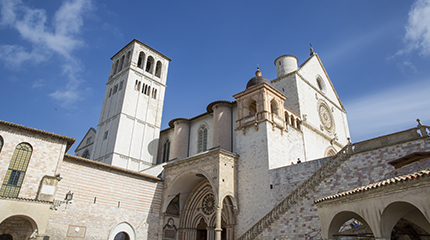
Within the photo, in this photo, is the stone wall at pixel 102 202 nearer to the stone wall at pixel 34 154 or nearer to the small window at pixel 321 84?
the stone wall at pixel 34 154

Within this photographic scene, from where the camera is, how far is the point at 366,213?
801 centimetres

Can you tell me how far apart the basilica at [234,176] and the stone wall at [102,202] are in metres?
0.06

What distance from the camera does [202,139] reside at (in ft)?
81.6

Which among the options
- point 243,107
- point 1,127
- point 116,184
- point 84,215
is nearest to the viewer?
point 1,127

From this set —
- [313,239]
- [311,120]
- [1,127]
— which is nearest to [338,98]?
[311,120]

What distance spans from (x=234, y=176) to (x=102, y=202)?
763 cm

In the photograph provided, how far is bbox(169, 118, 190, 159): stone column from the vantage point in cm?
2497

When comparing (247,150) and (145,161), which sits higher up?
(145,161)

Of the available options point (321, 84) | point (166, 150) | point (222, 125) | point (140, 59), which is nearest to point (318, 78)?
point (321, 84)

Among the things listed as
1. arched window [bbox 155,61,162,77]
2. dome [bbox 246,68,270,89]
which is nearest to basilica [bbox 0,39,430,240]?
dome [bbox 246,68,270,89]

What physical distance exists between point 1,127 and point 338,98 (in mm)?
26536

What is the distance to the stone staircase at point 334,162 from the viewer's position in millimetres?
12305

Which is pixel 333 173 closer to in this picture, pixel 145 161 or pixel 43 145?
pixel 43 145

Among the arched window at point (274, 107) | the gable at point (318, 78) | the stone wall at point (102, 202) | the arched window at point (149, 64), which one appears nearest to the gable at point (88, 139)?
the arched window at point (149, 64)
